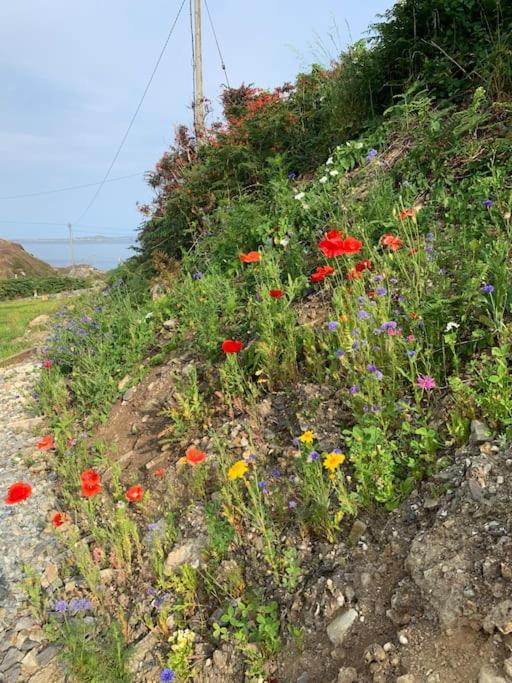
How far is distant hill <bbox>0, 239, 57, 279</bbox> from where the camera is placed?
3720cm

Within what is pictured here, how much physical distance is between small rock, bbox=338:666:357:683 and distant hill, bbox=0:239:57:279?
128 ft

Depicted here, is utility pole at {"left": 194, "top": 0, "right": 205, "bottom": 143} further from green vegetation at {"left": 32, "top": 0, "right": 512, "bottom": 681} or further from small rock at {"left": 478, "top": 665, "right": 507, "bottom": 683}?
small rock at {"left": 478, "top": 665, "right": 507, "bottom": 683}

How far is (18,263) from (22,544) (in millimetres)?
39611

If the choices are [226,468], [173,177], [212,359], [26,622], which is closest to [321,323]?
[212,359]

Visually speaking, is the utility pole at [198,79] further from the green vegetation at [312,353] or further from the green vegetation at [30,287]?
the green vegetation at [30,287]

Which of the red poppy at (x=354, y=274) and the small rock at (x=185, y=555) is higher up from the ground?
the red poppy at (x=354, y=274)

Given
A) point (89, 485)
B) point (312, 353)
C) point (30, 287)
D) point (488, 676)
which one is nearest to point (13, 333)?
point (89, 485)

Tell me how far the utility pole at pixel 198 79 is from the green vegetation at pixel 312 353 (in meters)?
4.93

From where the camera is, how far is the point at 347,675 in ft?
5.55

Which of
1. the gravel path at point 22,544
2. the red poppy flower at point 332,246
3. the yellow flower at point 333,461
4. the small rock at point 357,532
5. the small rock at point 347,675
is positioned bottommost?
the gravel path at point 22,544

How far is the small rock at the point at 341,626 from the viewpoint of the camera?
6.04ft

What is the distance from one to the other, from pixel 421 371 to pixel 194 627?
1.69m

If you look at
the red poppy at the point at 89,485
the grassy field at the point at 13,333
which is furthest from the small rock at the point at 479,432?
the grassy field at the point at 13,333

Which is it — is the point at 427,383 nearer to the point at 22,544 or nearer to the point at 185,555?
the point at 185,555
